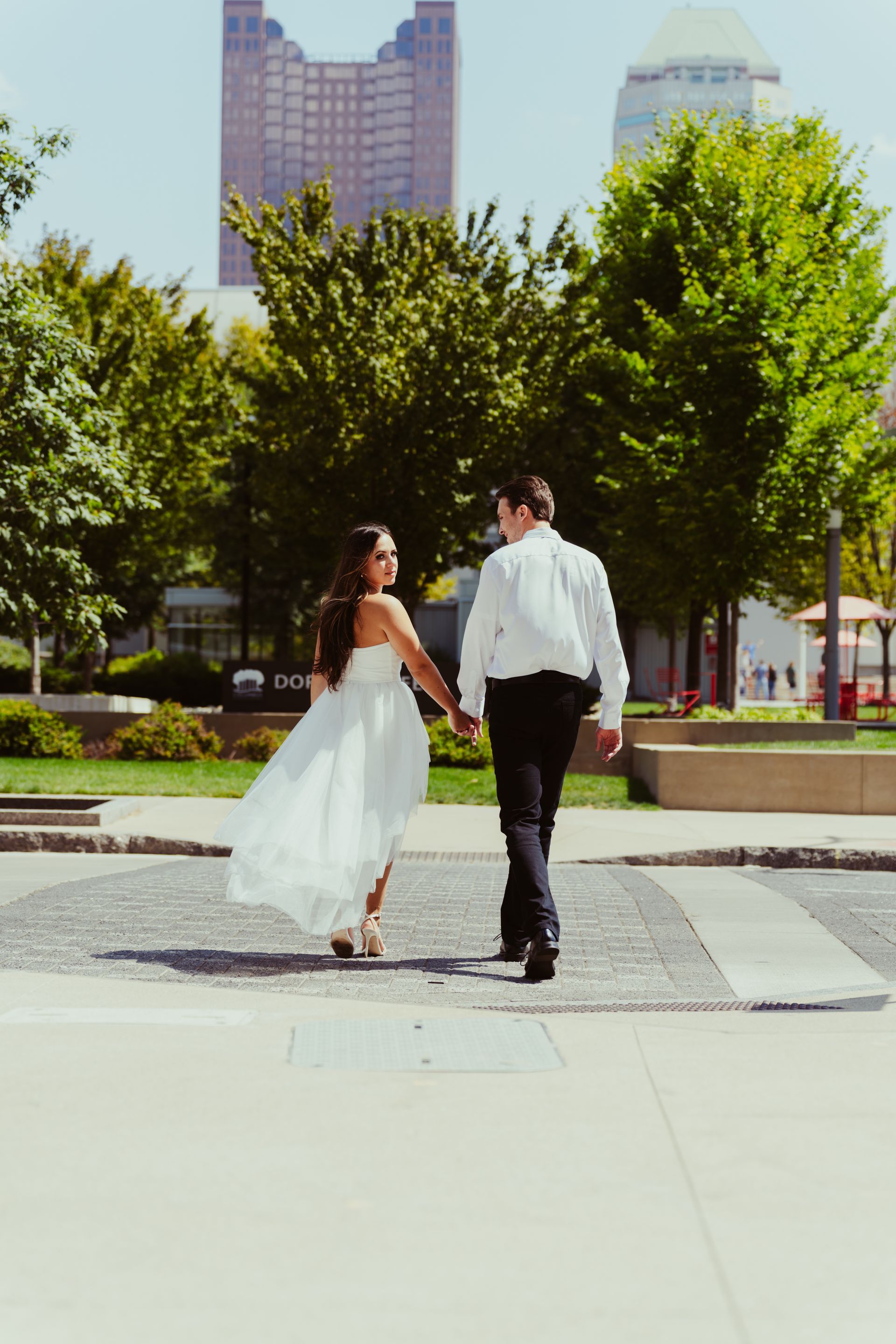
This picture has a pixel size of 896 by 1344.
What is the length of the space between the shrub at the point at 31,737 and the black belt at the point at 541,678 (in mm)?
14294

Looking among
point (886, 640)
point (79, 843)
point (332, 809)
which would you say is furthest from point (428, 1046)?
point (886, 640)

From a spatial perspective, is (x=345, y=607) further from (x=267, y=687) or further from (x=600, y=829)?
(x=267, y=687)

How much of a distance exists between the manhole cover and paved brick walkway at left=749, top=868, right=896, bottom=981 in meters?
2.31

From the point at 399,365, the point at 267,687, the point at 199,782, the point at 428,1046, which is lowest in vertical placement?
the point at 199,782

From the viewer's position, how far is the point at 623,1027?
4.70m

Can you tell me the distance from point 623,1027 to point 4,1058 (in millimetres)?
2054

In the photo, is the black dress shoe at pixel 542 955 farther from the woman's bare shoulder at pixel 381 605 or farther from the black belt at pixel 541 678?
the woman's bare shoulder at pixel 381 605

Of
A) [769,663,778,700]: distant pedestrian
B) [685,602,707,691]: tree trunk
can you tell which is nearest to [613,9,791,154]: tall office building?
[769,663,778,700]: distant pedestrian

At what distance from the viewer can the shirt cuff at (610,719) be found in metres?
6.05

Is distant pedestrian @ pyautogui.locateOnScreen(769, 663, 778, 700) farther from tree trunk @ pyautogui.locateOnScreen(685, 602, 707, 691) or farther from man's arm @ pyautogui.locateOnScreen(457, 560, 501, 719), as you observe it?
man's arm @ pyautogui.locateOnScreen(457, 560, 501, 719)

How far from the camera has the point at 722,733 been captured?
58.3 feet

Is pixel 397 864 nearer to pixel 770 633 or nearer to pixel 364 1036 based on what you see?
pixel 364 1036

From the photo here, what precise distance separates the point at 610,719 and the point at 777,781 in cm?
935

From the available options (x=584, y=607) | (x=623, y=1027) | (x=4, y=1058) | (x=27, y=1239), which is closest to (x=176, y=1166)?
(x=27, y=1239)
